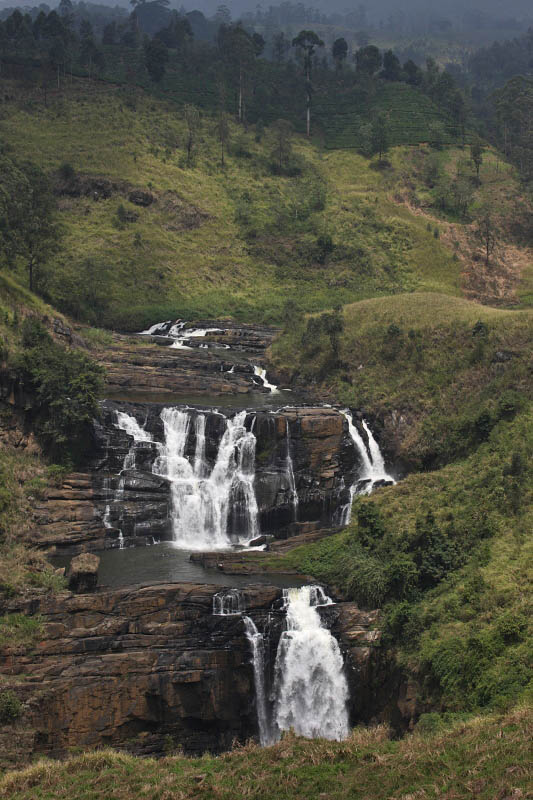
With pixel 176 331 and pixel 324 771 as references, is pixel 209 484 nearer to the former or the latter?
pixel 324 771

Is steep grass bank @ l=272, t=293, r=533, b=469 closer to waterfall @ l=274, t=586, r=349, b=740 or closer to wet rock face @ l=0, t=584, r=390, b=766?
waterfall @ l=274, t=586, r=349, b=740

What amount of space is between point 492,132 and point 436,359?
81964 millimetres

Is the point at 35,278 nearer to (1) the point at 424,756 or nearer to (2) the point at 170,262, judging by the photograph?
(2) the point at 170,262

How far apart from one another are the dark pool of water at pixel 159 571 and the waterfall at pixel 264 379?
55.8ft

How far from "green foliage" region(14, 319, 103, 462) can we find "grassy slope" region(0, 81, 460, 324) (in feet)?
65.3

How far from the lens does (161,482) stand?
29719 mm

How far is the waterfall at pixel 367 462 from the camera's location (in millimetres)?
31797

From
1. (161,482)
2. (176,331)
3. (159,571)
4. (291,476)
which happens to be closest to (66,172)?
(176,331)

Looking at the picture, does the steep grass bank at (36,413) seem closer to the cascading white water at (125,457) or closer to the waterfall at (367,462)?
the cascading white water at (125,457)

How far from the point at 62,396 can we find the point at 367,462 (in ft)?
50.3

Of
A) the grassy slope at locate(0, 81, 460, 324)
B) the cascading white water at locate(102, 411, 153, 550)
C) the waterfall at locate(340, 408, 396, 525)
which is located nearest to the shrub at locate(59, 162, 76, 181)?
the grassy slope at locate(0, 81, 460, 324)

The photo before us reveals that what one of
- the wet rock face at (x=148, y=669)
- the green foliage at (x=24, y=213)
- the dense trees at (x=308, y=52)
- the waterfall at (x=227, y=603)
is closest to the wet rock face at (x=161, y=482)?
the wet rock face at (x=148, y=669)

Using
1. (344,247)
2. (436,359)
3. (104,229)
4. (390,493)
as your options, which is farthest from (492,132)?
(390,493)

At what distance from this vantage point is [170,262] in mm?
62469
